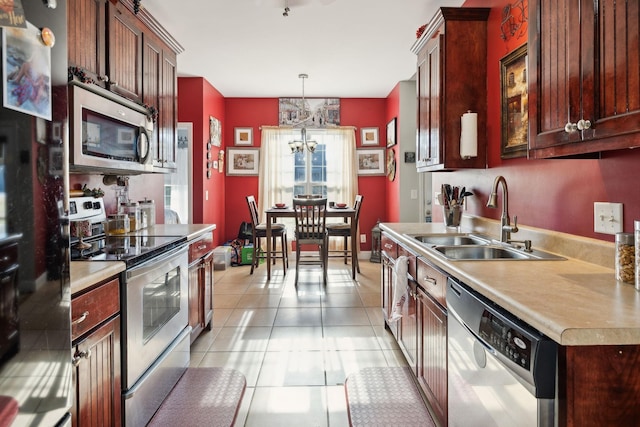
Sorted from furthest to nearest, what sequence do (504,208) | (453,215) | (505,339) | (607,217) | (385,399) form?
(453,215) → (385,399) → (504,208) → (607,217) → (505,339)

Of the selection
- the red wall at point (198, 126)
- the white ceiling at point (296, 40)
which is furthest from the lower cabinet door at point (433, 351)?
the red wall at point (198, 126)

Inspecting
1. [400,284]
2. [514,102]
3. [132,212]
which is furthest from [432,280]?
[132,212]

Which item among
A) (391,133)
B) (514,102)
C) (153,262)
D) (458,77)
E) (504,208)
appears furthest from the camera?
(391,133)

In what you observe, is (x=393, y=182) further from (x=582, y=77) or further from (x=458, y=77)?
(x=582, y=77)

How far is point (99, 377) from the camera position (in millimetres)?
1454

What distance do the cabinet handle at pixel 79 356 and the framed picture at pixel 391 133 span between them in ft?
17.1

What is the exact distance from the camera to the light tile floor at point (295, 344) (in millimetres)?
2145

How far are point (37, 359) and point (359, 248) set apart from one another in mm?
5793

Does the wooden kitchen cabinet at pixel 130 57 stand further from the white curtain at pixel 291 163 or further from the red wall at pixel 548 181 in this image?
the white curtain at pixel 291 163

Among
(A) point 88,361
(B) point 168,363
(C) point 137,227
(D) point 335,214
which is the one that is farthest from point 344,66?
(A) point 88,361

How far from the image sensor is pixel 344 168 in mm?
6508

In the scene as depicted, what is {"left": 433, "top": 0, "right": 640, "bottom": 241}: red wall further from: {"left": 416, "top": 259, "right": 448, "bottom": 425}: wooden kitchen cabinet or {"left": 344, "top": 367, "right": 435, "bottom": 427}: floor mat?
{"left": 344, "top": 367, "right": 435, "bottom": 427}: floor mat

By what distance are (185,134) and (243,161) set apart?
1301mm

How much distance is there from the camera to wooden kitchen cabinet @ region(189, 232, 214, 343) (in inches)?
106
